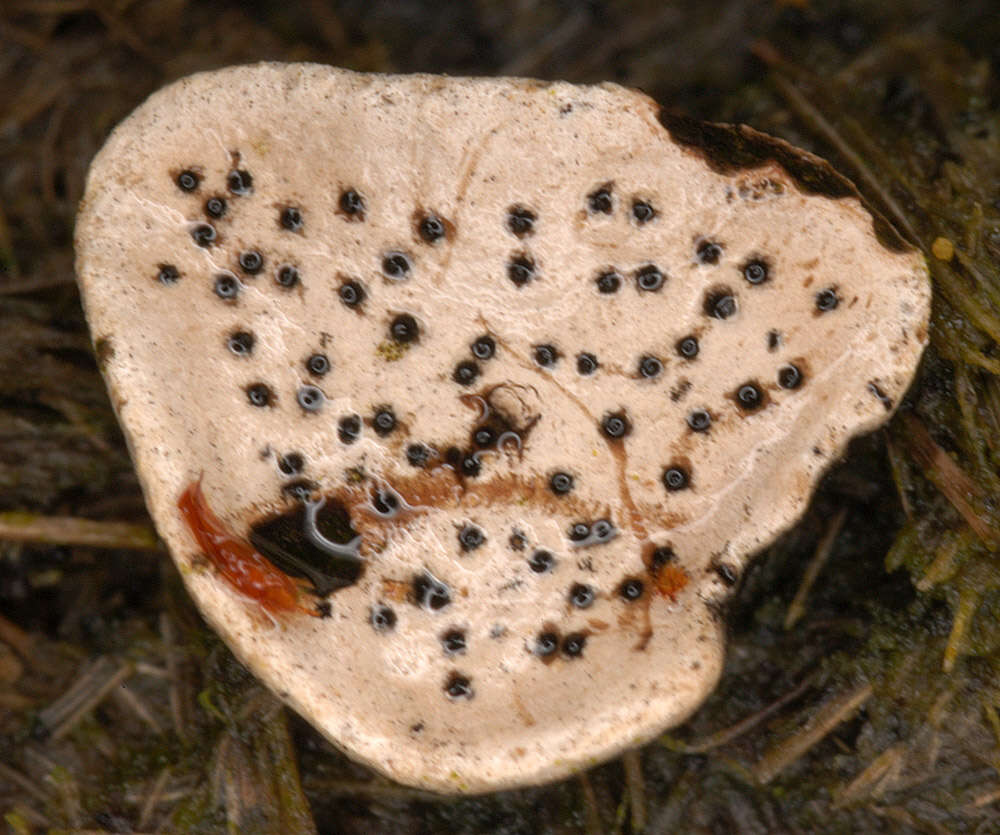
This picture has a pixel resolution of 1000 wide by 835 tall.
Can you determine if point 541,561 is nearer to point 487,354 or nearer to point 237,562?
point 487,354

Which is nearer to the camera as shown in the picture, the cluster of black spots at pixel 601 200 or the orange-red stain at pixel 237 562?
the orange-red stain at pixel 237 562

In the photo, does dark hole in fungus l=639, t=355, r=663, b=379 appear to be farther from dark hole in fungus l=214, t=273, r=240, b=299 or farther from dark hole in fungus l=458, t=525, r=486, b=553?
dark hole in fungus l=214, t=273, r=240, b=299

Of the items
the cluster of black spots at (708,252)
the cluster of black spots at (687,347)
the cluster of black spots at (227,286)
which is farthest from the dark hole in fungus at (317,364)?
the cluster of black spots at (708,252)

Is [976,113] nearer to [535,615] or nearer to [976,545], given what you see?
[976,545]

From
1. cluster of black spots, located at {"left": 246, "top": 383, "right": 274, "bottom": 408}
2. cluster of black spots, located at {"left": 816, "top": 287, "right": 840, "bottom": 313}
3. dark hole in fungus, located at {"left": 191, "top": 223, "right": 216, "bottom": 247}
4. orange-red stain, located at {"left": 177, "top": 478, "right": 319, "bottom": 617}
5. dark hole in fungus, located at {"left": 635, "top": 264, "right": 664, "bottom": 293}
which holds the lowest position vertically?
orange-red stain, located at {"left": 177, "top": 478, "right": 319, "bottom": 617}

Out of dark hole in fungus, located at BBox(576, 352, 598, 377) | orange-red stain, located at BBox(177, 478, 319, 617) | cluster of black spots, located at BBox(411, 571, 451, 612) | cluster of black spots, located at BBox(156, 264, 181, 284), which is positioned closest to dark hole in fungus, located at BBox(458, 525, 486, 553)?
cluster of black spots, located at BBox(411, 571, 451, 612)

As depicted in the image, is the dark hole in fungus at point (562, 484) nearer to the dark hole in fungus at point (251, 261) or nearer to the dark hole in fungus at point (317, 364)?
the dark hole in fungus at point (317, 364)
